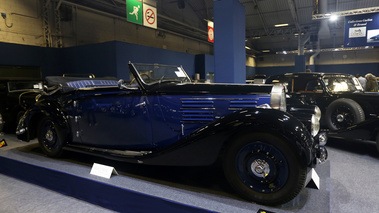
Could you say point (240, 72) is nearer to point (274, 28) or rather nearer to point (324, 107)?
point (324, 107)

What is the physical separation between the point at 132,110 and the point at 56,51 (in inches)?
377

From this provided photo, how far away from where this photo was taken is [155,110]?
271cm

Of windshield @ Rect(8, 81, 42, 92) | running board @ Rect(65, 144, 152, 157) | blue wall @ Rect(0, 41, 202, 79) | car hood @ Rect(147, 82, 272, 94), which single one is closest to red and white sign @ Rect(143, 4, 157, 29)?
blue wall @ Rect(0, 41, 202, 79)

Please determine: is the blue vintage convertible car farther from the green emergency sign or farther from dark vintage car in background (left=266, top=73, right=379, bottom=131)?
the green emergency sign

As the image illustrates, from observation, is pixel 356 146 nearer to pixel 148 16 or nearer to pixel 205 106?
pixel 205 106

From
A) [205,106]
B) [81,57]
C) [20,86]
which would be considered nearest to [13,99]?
[20,86]

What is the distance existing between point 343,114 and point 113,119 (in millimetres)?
4383

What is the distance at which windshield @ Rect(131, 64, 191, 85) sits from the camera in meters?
3.00

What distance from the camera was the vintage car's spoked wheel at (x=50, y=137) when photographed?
3.47 meters

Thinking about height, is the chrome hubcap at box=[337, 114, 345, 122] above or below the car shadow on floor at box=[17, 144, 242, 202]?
above

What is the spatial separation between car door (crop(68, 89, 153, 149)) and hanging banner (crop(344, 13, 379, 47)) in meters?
9.71

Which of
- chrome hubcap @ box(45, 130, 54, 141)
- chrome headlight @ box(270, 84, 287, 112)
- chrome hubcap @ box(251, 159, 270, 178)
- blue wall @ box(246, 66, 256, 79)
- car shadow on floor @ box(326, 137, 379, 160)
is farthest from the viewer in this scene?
blue wall @ box(246, 66, 256, 79)

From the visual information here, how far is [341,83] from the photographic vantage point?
211 inches

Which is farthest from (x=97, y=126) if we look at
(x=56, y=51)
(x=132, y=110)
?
(x=56, y=51)
